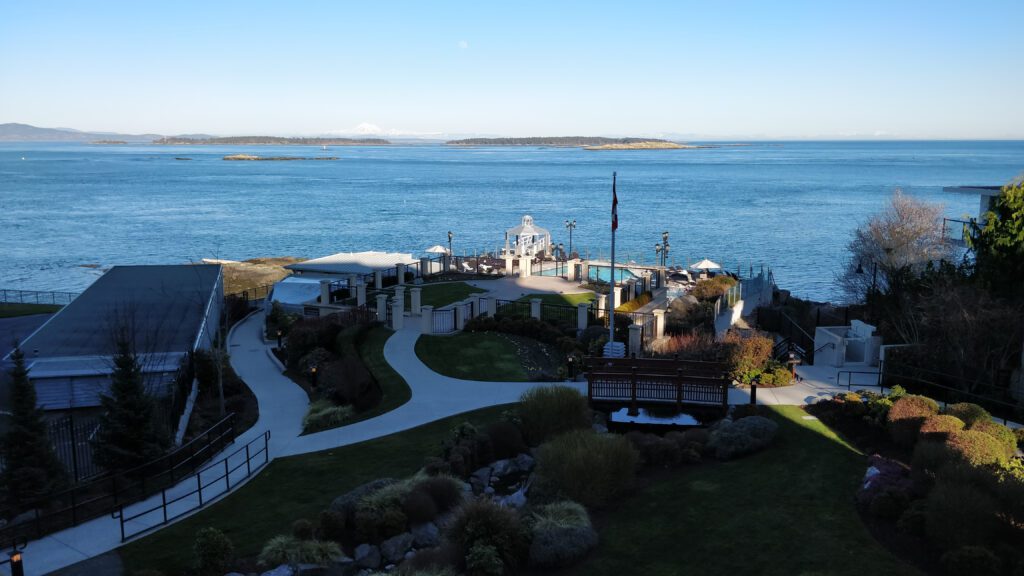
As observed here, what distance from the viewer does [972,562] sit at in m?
9.97

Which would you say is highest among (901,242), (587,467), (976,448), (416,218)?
(901,242)

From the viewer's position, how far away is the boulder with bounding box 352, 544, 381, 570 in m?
11.6

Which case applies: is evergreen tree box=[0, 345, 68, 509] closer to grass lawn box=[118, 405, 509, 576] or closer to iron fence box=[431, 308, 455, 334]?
grass lawn box=[118, 405, 509, 576]

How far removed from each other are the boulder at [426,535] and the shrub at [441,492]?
0.50 metres

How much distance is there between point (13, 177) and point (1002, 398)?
21749 cm

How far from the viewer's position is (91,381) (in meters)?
21.4

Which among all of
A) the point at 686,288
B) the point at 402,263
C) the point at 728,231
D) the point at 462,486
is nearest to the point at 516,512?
the point at 462,486

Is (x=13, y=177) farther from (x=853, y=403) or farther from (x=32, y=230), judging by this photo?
(x=853, y=403)

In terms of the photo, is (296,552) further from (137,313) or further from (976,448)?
(137,313)

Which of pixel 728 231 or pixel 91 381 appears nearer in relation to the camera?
pixel 91 381

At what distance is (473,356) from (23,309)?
2701cm

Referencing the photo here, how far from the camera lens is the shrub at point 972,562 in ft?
32.4

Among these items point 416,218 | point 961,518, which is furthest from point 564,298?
point 416,218

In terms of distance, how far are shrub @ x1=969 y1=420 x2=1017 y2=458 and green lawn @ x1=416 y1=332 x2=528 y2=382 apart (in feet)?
38.1
